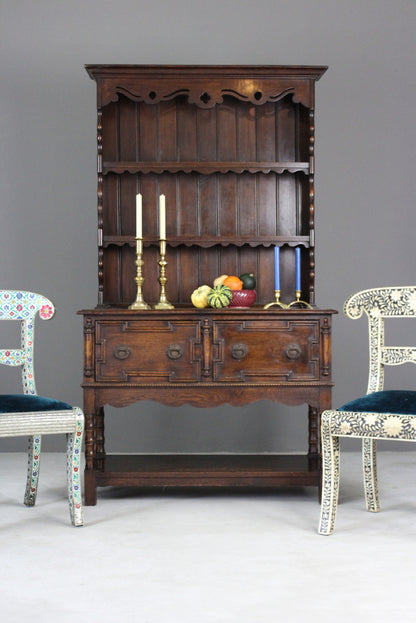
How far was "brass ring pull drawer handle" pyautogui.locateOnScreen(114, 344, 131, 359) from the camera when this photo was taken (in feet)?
11.3

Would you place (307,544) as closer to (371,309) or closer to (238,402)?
(238,402)

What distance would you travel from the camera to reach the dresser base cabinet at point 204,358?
11.3ft

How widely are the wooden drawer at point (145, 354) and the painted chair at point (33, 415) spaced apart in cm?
28

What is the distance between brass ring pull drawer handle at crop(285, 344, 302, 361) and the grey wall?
1.34 m

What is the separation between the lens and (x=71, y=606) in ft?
7.29

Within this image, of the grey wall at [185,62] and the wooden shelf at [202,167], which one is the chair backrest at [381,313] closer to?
the wooden shelf at [202,167]

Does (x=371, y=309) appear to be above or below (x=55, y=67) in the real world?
below

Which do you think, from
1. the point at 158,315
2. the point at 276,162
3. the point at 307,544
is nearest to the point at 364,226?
the point at 276,162

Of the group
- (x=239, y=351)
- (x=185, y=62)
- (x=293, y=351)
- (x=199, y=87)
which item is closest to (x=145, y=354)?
(x=239, y=351)

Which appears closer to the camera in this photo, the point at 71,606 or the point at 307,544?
the point at 71,606

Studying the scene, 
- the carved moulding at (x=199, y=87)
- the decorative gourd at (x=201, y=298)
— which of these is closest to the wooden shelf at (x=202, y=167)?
the carved moulding at (x=199, y=87)

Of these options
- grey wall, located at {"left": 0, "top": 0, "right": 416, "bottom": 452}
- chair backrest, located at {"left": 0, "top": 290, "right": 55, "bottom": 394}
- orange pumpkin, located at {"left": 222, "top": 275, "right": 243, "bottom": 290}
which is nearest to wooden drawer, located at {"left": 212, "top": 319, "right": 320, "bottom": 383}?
orange pumpkin, located at {"left": 222, "top": 275, "right": 243, "bottom": 290}

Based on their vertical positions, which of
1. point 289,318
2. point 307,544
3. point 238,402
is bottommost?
point 307,544

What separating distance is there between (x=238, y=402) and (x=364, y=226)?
1.76 metres
